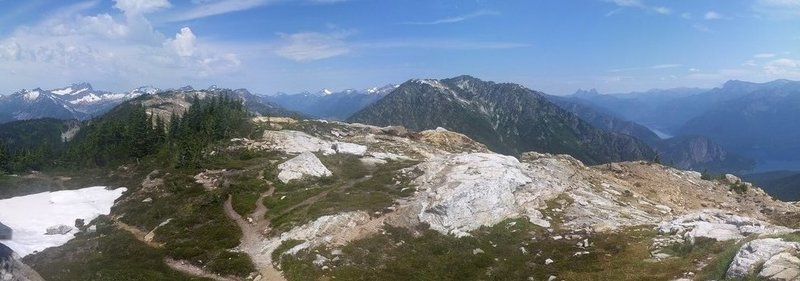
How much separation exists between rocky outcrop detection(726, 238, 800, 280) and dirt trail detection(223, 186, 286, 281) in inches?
1444

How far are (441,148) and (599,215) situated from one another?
73579 millimetres

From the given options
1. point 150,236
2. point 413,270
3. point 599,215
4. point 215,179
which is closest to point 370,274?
point 413,270

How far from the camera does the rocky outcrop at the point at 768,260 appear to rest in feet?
86.3

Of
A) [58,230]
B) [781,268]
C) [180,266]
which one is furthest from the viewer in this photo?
[58,230]

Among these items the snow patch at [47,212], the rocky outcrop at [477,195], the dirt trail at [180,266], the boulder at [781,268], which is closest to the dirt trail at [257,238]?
the dirt trail at [180,266]

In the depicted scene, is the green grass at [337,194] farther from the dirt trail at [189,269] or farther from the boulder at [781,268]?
the boulder at [781,268]

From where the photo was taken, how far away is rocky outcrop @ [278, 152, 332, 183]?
3324 inches

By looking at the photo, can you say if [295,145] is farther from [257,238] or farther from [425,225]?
[425,225]

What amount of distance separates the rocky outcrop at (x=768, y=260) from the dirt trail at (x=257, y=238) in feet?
120

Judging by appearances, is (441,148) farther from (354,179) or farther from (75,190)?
(75,190)

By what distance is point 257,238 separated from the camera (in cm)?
6059

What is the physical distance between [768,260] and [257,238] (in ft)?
165

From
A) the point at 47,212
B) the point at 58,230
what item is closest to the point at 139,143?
the point at 47,212

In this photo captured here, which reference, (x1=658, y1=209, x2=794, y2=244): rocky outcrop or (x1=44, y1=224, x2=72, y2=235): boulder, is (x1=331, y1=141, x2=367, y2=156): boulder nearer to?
(x1=44, y1=224, x2=72, y2=235): boulder
